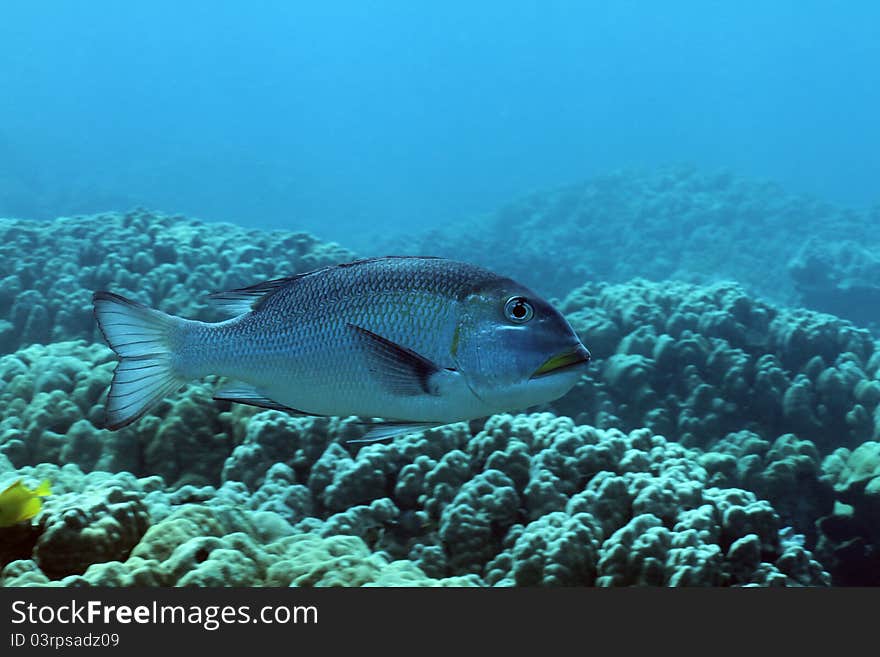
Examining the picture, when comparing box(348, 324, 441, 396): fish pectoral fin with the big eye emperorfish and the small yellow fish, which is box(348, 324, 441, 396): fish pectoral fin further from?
the small yellow fish

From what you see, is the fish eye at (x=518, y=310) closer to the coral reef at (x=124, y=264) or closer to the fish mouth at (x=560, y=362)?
the fish mouth at (x=560, y=362)

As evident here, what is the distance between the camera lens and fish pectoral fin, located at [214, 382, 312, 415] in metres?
2.11

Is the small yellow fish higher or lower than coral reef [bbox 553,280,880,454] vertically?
lower

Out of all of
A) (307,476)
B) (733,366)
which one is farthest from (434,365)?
(733,366)

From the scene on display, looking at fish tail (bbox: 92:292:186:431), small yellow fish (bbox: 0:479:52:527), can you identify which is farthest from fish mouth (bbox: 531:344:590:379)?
small yellow fish (bbox: 0:479:52:527)

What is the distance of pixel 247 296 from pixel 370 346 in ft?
1.90

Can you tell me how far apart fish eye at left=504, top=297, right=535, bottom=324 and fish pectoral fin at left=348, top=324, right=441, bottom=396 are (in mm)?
249

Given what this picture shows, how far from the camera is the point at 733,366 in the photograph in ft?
18.6

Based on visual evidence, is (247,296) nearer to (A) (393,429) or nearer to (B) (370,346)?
(B) (370,346)

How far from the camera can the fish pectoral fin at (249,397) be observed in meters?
2.11

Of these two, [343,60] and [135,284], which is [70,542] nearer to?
[135,284]

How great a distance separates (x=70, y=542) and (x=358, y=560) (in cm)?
102

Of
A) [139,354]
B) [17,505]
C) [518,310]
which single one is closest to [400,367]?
[518,310]

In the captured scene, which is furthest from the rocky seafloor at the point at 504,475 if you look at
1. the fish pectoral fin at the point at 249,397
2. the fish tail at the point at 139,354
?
the fish pectoral fin at the point at 249,397
